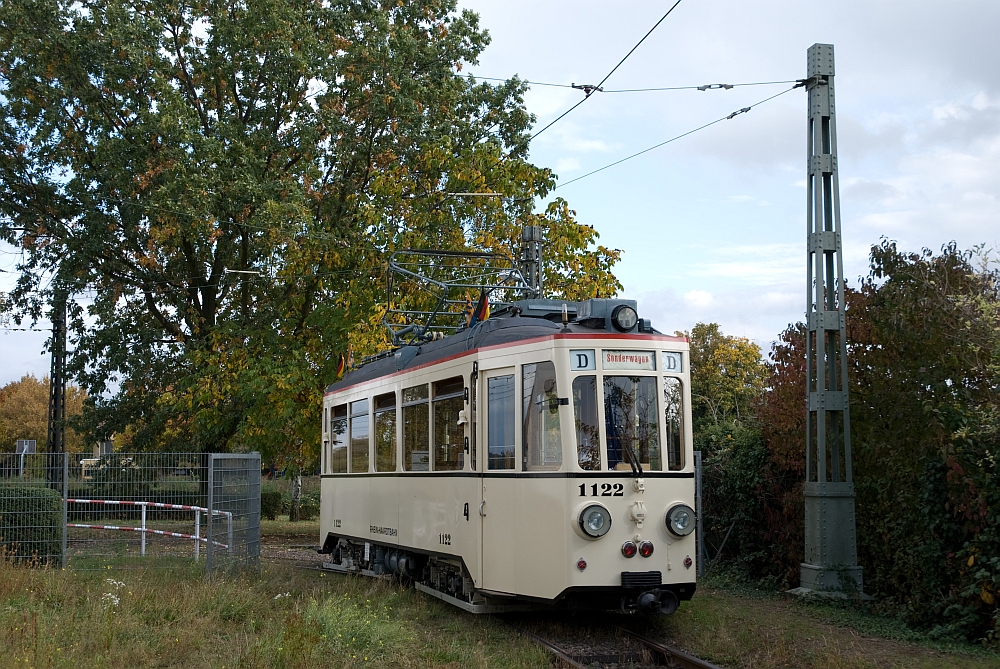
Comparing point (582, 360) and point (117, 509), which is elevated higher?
point (582, 360)

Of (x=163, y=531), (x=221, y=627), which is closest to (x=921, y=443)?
(x=221, y=627)

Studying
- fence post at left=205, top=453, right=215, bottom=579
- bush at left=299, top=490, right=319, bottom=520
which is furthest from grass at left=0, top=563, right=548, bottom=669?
bush at left=299, top=490, right=319, bottom=520

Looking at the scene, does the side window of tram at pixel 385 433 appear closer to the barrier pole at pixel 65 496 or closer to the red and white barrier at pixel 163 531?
the red and white barrier at pixel 163 531

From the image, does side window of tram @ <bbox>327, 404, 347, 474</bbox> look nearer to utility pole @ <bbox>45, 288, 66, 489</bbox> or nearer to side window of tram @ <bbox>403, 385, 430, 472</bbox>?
side window of tram @ <bbox>403, 385, 430, 472</bbox>

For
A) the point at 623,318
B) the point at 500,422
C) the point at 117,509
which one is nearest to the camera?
the point at 623,318

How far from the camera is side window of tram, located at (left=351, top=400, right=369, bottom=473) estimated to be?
14492mm

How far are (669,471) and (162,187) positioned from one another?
49.9ft

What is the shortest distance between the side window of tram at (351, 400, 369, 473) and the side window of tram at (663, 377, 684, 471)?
18.3 ft

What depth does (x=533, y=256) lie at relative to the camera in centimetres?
1711

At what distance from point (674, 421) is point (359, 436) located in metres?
6.07

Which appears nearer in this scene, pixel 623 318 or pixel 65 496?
pixel 623 318

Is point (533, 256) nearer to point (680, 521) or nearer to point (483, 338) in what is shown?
point (483, 338)

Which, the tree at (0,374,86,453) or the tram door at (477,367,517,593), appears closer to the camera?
the tram door at (477,367,517,593)

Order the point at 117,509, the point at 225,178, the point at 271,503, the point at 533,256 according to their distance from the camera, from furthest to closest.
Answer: the point at 271,503, the point at 225,178, the point at 533,256, the point at 117,509
